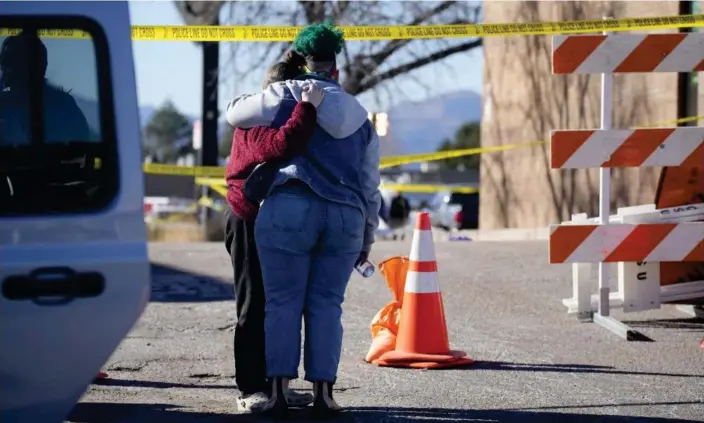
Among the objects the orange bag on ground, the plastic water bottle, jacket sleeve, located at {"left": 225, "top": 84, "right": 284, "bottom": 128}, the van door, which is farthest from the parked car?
the van door

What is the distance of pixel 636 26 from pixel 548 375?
4.22 meters

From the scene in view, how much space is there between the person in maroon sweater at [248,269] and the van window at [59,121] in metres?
1.38

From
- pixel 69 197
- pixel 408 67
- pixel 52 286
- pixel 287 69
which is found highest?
pixel 408 67

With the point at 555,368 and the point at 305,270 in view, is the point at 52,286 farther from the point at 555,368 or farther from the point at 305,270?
the point at 555,368

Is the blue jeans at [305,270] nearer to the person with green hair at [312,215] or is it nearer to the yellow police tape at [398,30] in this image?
the person with green hair at [312,215]

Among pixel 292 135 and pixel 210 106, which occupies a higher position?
pixel 210 106

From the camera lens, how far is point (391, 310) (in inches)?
289

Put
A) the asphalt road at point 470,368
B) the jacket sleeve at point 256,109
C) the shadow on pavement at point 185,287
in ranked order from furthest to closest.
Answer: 1. the shadow on pavement at point 185,287
2. the asphalt road at point 470,368
3. the jacket sleeve at point 256,109

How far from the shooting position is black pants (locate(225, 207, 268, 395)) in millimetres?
5734

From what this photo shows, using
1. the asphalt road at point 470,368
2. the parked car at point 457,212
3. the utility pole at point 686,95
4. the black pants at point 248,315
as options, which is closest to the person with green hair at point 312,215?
the black pants at point 248,315

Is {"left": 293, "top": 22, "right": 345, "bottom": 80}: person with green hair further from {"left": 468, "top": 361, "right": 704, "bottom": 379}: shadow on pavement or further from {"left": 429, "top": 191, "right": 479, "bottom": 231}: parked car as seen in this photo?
{"left": 429, "top": 191, "right": 479, "bottom": 231}: parked car

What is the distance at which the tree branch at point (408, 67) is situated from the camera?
925 inches

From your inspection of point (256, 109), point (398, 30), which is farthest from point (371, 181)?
point (398, 30)

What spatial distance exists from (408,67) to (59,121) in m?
20.0
